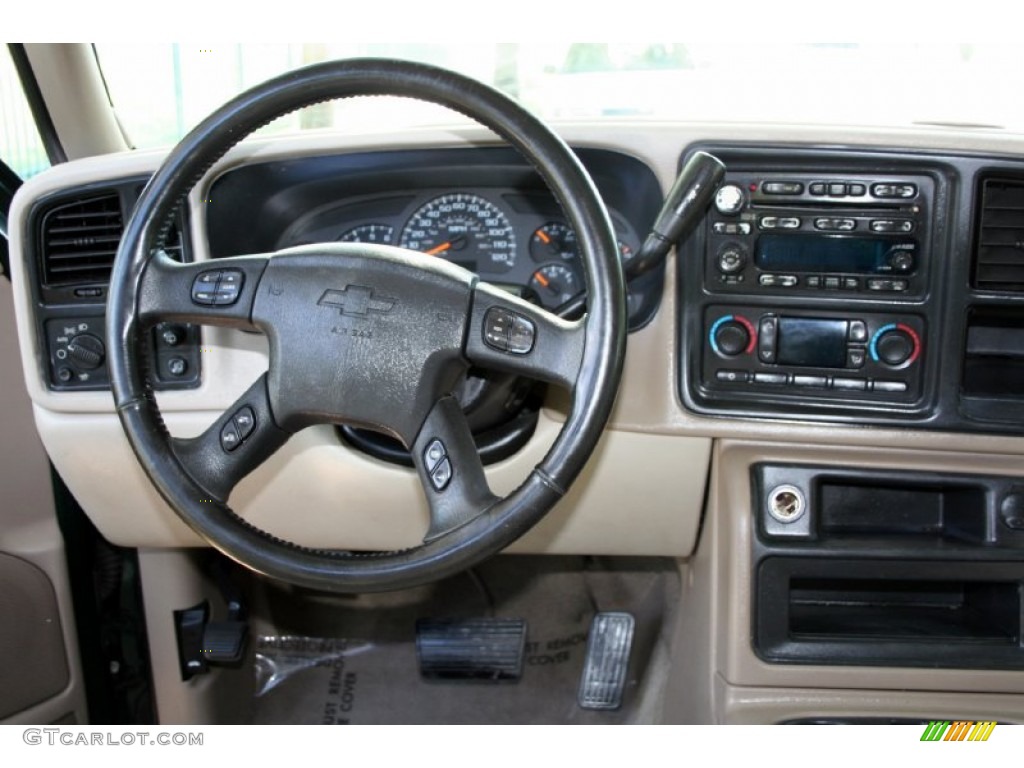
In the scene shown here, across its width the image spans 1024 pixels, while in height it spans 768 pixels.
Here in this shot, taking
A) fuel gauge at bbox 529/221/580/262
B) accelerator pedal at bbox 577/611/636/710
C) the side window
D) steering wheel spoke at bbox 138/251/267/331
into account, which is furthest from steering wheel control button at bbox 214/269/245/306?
accelerator pedal at bbox 577/611/636/710

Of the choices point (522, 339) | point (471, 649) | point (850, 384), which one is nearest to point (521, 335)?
point (522, 339)

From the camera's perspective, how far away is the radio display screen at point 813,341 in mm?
1387

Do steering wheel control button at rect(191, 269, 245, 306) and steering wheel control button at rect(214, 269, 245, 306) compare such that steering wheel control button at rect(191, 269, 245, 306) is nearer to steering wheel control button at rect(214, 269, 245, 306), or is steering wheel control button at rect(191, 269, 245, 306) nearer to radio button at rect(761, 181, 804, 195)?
steering wheel control button at rect(214, 269, 245, 306)

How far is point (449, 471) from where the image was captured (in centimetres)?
109

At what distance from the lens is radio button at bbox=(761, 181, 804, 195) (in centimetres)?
135

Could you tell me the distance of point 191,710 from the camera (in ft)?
6.00

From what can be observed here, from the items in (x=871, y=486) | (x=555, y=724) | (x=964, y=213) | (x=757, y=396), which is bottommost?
(x=555, y=724)

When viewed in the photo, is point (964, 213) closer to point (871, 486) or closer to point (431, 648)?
point (871, 486)

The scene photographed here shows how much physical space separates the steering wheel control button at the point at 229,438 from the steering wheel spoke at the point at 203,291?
126 millimetres

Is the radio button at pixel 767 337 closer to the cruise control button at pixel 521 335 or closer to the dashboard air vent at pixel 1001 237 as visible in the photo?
the dashboard air vent at pixel 1001 237

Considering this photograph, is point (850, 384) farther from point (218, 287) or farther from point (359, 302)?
point (218, 287)

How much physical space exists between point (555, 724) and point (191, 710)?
709mm

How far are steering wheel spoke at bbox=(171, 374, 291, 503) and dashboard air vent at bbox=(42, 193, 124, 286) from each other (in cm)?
49

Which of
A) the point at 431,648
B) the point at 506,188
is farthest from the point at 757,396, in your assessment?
the point at 431,648
